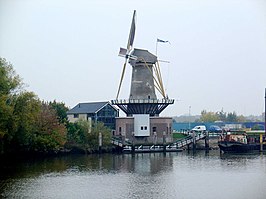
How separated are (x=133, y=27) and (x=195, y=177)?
32.8 m

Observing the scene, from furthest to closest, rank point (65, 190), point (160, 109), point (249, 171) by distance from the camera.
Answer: point (160, 109) < point (249, 171) < point (65, 190)

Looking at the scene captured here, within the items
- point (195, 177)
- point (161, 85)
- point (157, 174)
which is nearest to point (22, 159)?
point (157, 174)

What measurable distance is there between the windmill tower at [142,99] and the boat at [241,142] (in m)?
7.40

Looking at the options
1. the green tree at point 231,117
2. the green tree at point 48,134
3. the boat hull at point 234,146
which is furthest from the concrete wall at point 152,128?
the green tree at point 231,117

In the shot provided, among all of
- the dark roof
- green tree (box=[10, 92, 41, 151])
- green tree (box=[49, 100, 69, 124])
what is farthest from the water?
the dark roof

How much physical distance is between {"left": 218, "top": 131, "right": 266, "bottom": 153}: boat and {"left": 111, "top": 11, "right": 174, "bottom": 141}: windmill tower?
740 cm

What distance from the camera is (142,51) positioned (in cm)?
5903

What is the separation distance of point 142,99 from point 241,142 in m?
12.4

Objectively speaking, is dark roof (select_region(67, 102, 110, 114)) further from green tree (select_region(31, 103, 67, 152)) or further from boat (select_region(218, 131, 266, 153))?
boat (select_region(218, 131, 266, 153))

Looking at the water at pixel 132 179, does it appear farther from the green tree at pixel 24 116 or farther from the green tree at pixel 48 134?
the green tree at pixel 48 134

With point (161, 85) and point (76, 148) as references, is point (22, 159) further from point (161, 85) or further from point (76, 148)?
point (161, 85)

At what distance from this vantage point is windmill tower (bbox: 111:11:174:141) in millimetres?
57000

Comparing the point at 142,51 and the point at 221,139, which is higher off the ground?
the point at 142,51

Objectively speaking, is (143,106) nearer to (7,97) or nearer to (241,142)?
(241,142)
